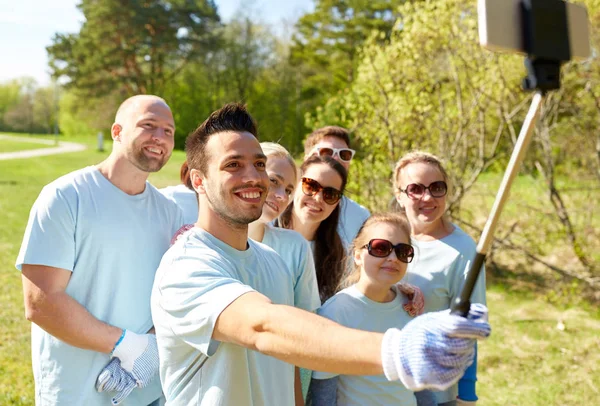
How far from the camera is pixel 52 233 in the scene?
2.55m

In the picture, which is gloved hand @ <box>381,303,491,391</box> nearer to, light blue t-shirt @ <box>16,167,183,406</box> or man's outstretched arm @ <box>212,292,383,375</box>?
man's outstretched arm @ <box>212,292,383,375</box>

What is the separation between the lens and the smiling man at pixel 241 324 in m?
1.30

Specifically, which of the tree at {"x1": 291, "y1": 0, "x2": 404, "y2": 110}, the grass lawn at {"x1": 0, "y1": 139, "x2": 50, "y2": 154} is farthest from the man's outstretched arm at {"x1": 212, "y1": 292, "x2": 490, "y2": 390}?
the grass lawn at {"x1": 0, "y1": 139, "x2": 50, "y2": 154}

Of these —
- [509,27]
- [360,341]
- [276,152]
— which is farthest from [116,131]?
[509,27]

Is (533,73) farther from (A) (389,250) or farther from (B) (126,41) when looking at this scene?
(B) (126,41)

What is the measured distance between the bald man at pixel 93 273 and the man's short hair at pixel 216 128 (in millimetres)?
744

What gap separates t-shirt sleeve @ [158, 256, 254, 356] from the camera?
1608mm

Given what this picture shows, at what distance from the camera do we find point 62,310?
2.54 m

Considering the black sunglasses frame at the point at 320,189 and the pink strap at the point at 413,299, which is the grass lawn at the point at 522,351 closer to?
the pink strap at the point at 413,299

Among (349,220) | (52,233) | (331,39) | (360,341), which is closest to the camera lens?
(360,341)

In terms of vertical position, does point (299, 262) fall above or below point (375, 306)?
above

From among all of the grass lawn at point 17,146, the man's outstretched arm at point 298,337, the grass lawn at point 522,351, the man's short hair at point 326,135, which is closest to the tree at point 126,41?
the grass lawn at point 17,146

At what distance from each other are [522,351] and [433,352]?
596cm

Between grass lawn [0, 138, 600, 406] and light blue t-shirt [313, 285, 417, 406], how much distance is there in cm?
311
